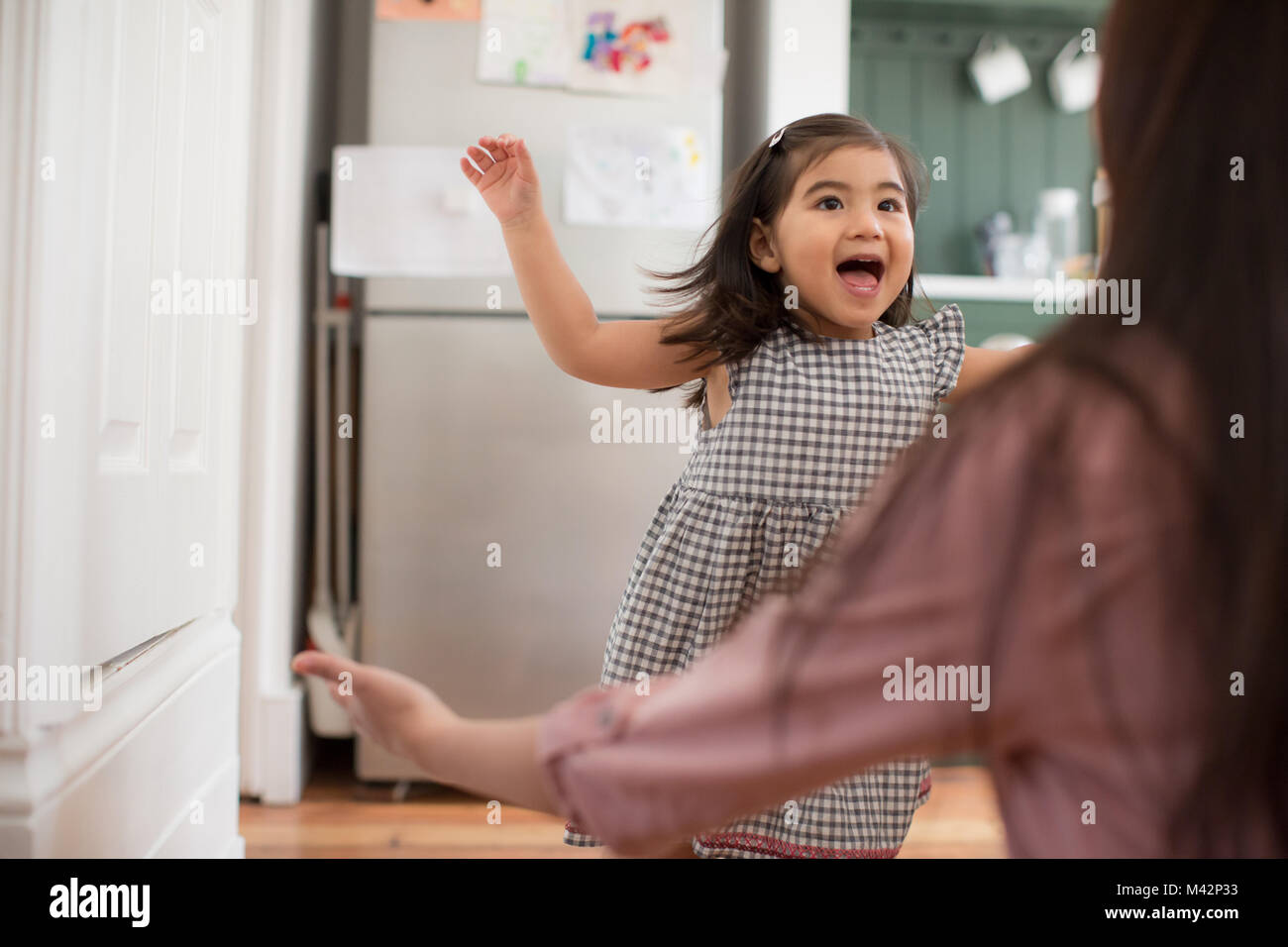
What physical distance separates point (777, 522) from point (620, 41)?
1000 millimetres

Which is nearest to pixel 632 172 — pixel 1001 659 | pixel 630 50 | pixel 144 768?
pixel 630 50

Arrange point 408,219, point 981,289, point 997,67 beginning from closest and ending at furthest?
point 408,219 < point 981,289 < point 997,67

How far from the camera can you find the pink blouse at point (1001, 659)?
1.03 feet

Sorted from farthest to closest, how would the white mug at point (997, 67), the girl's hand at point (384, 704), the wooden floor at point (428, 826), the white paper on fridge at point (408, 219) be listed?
the white mug at point (997, 67)
the white paper on fridge at point (408, 219)
the wooden floor at point (428, 826)
the girl's hand at point (384, 704)

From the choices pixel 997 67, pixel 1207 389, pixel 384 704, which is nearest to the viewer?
pixel 1207 389

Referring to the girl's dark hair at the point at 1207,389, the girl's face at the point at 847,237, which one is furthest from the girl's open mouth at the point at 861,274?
the girl's dark hair at the point at 1207,389

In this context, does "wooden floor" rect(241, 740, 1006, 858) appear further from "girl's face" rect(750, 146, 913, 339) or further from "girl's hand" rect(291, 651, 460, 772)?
"girl's hand" rect(291, 651, 460, 772)

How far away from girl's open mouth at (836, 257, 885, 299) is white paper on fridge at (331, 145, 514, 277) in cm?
68

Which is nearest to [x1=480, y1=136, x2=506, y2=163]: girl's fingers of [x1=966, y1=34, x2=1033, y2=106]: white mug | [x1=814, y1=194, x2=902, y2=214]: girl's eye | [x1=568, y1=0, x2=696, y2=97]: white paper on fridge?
[x1=814, y1=194, x2=902, y2=214]: girl's eye

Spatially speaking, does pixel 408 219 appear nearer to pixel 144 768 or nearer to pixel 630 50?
pixel 630 50

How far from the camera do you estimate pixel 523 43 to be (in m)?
1.48

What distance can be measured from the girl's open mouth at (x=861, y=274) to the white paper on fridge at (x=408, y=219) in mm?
682

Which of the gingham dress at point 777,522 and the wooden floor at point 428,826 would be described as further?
the wooden floor at point 428,826

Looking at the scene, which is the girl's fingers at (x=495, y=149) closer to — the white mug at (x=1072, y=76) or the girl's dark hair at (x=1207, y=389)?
the girl's dark hair at (x=1207, y=389)
